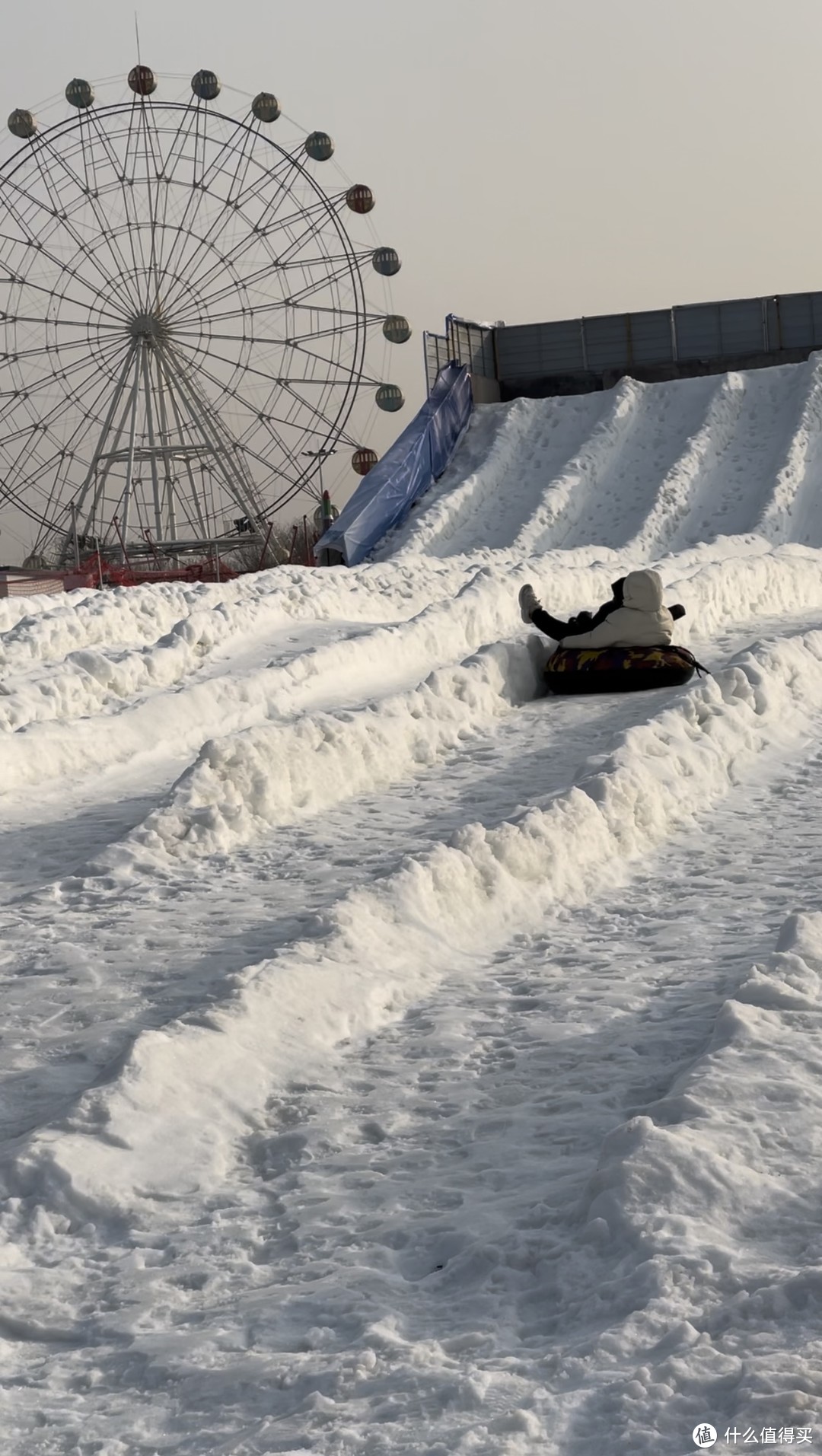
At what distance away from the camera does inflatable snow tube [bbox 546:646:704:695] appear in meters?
10.7

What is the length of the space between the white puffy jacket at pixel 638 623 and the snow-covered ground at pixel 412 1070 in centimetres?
96

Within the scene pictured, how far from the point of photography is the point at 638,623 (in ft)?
35.8

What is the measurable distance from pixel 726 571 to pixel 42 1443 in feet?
41.1

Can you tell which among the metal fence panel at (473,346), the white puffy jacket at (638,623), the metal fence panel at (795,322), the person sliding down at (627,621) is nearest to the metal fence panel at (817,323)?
the metal fence panel at (795,322)

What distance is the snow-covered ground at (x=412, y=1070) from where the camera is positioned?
2998 millimetres

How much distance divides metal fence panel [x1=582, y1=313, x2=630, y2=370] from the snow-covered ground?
20.4 metres

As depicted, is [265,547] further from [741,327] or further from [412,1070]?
[412,1070]

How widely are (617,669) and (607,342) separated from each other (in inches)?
798

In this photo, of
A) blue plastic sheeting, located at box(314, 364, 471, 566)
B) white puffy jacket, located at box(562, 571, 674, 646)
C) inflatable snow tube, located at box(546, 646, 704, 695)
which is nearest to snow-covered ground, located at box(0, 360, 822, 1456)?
inflatable snow tube, located at box(546, 646, 704, 695)

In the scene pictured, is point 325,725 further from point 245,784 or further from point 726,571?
point 726,571

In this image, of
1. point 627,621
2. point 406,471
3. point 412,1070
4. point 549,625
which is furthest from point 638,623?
point 406,471

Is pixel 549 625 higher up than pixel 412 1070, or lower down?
higher up

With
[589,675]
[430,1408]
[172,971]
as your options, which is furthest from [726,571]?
[430,1408]

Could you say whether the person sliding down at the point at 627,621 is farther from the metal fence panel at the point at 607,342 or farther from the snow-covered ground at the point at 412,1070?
the metal fence panel at the point at 607,342
